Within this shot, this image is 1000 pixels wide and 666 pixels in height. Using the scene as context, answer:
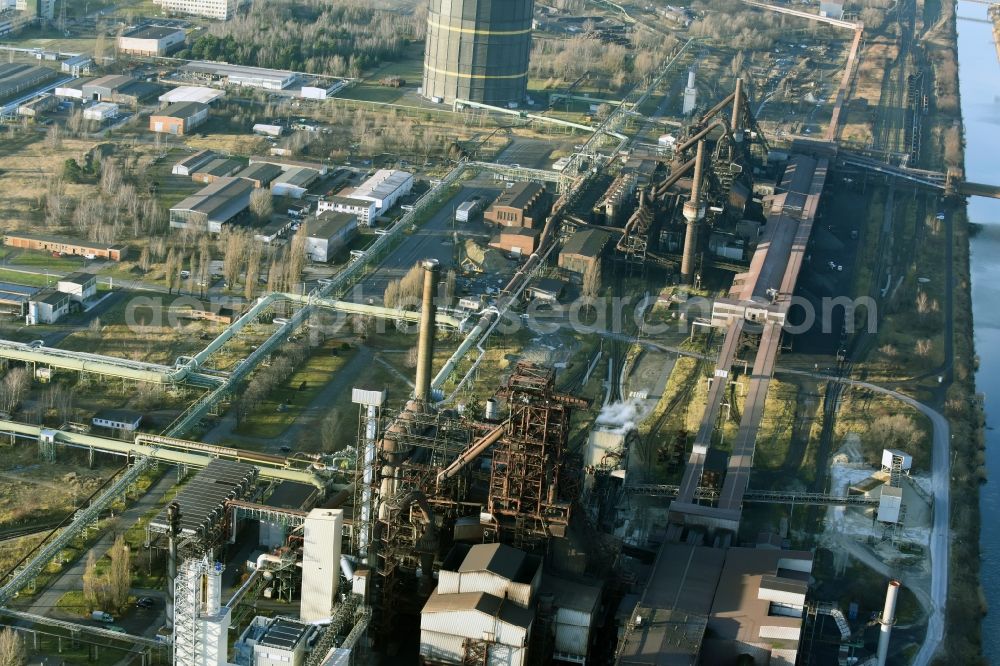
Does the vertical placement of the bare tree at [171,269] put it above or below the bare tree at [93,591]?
above

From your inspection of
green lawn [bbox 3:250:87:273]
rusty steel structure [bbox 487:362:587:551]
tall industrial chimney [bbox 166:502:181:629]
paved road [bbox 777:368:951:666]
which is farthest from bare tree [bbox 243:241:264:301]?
tall industrial chimney [bbox 166:502:181:629]

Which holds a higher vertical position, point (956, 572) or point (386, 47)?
point (386, 47)

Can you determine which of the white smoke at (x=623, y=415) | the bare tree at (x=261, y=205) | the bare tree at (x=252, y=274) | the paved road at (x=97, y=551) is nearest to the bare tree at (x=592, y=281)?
the white smoke at (x=623, y=415)

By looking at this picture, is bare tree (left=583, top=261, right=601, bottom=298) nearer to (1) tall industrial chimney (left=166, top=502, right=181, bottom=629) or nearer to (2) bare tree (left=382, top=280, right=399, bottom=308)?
(2) bare tree (left=382, top=280, right=399, bottom=308)

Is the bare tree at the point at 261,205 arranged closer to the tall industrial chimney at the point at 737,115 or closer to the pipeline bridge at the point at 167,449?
the pipeline bridge at the point at 167,449

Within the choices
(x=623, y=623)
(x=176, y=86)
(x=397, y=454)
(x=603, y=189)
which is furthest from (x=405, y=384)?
(x=176, y=86)

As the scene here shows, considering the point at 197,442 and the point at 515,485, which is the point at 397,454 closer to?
the point at 515,485

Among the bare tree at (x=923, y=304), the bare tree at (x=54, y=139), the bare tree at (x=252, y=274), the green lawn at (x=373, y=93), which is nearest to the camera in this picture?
the bare tree at (x=252, y=274)

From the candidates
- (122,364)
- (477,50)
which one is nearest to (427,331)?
(122,364)
